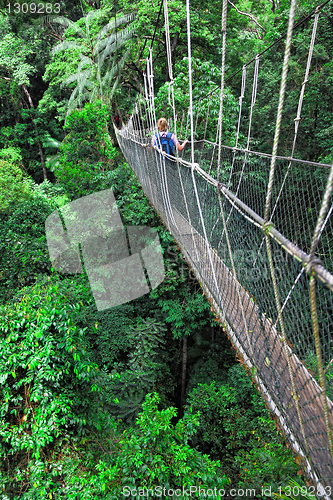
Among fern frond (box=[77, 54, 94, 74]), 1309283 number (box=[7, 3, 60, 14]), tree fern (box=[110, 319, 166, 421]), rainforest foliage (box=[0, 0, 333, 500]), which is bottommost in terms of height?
tree fern (box=[110, 319, 166, 421])

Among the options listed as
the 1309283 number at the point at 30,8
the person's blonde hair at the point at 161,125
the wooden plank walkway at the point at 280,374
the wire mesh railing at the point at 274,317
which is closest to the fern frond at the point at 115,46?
the 1309283 number at the point at 30,8

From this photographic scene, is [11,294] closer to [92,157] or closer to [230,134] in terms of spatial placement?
[92,157]

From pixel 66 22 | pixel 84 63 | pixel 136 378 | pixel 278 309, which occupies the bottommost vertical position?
pixel 136 378

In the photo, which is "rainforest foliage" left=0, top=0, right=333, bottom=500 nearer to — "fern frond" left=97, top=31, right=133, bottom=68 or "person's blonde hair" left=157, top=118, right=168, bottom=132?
"fern frond" left=97, top=31, right=133, bottom=68

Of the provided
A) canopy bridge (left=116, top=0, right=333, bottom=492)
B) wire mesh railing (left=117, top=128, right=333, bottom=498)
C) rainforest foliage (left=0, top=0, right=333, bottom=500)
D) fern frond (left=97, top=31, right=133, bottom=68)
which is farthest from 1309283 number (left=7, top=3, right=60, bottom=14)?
canopy bridge (left=116, top=0, right=333, bottom=492)

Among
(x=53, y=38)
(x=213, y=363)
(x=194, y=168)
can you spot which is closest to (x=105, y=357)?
(x=213, y=363)

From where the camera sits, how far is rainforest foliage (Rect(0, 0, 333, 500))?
1977mm

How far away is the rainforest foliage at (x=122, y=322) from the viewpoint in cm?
198

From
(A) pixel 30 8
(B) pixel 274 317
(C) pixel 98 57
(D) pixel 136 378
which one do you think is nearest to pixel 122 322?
(D) pixel 136 378

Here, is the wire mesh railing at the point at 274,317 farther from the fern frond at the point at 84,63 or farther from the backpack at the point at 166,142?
the fern frond at the point at 84,63

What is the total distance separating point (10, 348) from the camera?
2.17 meters

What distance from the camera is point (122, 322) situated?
477 cm

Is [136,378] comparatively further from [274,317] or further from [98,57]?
[98,57]

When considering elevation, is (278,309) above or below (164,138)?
below
